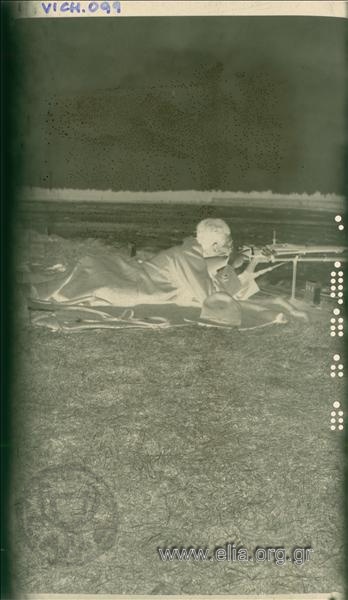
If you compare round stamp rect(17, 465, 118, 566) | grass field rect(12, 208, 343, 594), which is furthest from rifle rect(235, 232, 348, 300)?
round stamp rect(17, 465, 118, 566)

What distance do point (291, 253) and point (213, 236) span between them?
1.17 ft

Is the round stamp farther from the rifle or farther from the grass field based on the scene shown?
the rifle

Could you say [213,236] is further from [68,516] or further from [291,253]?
[68,516]

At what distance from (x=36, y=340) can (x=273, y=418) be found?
112 centimetres

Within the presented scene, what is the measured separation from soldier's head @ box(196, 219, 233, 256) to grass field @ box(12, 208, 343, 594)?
0.06 m

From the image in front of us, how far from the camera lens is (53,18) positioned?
309 centimetres

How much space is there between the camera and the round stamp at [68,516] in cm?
310

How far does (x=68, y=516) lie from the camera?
312 centimetres

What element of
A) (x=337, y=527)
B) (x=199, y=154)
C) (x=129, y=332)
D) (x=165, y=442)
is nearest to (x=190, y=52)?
(x=199, y=154)
